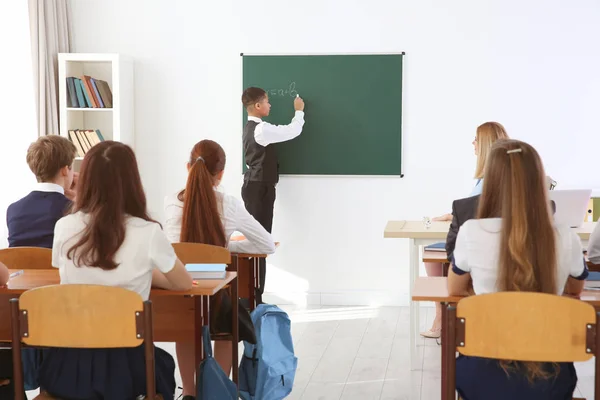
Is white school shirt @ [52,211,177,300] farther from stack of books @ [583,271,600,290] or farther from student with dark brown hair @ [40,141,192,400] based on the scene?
stack of books @ [583,271,600,290]

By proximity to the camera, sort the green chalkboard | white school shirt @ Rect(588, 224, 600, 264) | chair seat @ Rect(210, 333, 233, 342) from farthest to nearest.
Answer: the green chalkboard → chair seat @ Rect(210, 333, 233, 342) → white school shirt @ Rect(588, 224, 600, 264)

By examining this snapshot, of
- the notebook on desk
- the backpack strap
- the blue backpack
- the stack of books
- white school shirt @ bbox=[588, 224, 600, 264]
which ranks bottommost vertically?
the blue backpack

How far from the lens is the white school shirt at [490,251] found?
2.66 meters

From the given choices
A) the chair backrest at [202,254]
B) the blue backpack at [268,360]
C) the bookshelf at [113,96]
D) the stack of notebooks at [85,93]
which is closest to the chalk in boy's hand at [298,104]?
the bookshelf at [113,96]

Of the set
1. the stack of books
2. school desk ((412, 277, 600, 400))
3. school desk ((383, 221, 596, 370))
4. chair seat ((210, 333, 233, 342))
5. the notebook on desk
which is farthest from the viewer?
school desk ((383, 221, 596, 370))

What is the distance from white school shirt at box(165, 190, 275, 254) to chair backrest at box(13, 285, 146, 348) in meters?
1.46

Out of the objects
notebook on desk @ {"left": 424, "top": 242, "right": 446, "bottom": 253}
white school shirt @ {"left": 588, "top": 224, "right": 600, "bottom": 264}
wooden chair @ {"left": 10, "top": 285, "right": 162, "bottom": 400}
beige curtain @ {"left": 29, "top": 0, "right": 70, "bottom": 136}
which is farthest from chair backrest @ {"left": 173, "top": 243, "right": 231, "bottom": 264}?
beige curtain @ {"left": 29, "top": 0, "right": 70, "bottom": 136}

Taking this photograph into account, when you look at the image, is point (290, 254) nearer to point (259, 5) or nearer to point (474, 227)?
point (259, 5)

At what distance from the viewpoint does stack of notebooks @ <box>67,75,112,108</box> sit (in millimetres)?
6270

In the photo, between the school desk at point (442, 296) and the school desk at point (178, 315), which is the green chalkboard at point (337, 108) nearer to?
the school desk at point (178, 315)

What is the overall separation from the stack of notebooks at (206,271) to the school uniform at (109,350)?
40cm

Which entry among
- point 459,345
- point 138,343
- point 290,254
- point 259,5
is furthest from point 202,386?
point 259,5

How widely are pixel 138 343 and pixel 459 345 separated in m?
0.98

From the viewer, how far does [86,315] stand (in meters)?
2.49
